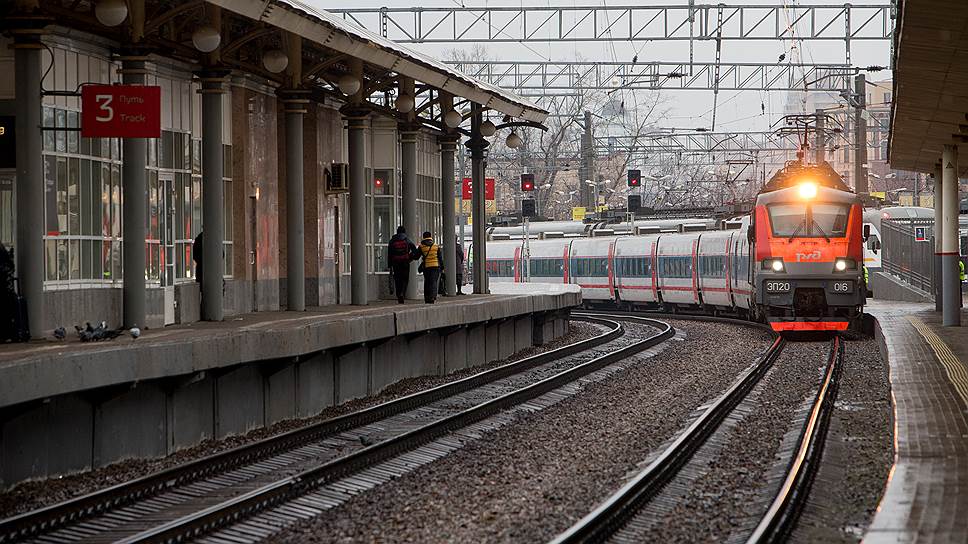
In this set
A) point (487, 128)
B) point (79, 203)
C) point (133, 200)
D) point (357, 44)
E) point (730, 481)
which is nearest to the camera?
point (730, 481)

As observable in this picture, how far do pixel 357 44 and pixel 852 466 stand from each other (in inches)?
377

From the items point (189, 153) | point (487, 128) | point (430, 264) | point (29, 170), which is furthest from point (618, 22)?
point (29, 170)

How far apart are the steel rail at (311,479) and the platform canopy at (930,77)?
6.50 m

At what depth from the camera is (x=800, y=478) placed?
12.0 meters

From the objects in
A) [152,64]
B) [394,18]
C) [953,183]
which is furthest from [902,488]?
[394,18]

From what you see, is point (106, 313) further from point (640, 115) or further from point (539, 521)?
point (640, 115)

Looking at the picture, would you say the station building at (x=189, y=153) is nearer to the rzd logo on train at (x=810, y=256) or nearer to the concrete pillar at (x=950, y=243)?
the rzd logo on train at (x=810, y=256)

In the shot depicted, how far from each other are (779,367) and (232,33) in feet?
35.6

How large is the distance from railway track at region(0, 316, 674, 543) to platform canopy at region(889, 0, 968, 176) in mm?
6588

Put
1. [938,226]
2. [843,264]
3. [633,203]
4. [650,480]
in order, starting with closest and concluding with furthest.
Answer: [650,480], [843,264], [938,226], [633,203]

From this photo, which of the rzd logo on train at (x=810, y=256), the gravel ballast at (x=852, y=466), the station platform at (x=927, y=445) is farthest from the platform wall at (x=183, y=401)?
the rzd logo on train at (x=810, y=256)

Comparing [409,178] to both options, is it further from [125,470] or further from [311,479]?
[311,479]

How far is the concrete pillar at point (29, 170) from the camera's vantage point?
1449cm

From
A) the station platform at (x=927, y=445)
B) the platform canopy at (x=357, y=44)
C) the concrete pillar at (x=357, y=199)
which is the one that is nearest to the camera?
the station platform at (x=927, y=445)
